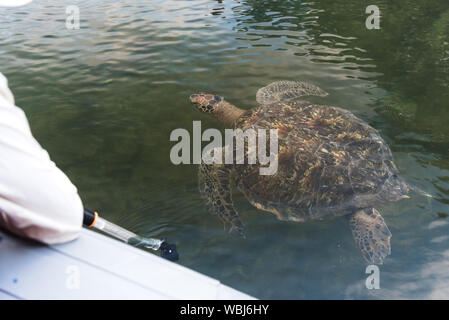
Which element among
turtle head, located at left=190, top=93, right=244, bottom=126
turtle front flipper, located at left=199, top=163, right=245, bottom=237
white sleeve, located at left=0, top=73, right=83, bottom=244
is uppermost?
white sleeve, located at left=0, top=73, right=83, bottom=244

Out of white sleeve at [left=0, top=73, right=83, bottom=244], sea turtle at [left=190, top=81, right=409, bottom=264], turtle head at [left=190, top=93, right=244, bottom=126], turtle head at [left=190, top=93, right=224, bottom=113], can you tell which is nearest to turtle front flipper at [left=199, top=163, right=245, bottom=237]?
sea turtle at [left=190, top=81, right=409, bottom=264]

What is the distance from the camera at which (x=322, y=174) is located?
261 centimetres

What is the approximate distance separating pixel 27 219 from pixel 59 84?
477 cm

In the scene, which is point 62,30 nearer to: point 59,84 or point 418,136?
point 59,84

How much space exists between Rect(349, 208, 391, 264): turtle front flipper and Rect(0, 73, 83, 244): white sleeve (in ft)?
7.28

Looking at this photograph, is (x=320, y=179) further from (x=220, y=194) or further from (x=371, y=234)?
(x=220, y=194)

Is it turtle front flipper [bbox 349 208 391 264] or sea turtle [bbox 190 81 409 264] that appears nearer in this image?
turtle front flipper [bbox 349 208 391 264]

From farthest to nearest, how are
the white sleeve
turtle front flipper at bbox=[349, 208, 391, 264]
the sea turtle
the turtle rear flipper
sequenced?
the turtle rear flipper < the sea turtle < turtle front flipper at bbox=[349, 208, 391, 264] < the white sleeve

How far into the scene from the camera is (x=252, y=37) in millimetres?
6066

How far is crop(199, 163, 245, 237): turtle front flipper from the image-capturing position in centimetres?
267

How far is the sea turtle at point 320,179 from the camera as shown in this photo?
258 cm

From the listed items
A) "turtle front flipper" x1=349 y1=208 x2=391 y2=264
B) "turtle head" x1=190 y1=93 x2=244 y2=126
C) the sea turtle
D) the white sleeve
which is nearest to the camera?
the white sleeve

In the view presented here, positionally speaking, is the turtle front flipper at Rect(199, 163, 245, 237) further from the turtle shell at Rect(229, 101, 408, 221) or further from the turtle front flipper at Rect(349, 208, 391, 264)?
the turtle front flipper at Rect(349, 208, 391, 264)

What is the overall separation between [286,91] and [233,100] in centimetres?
80
